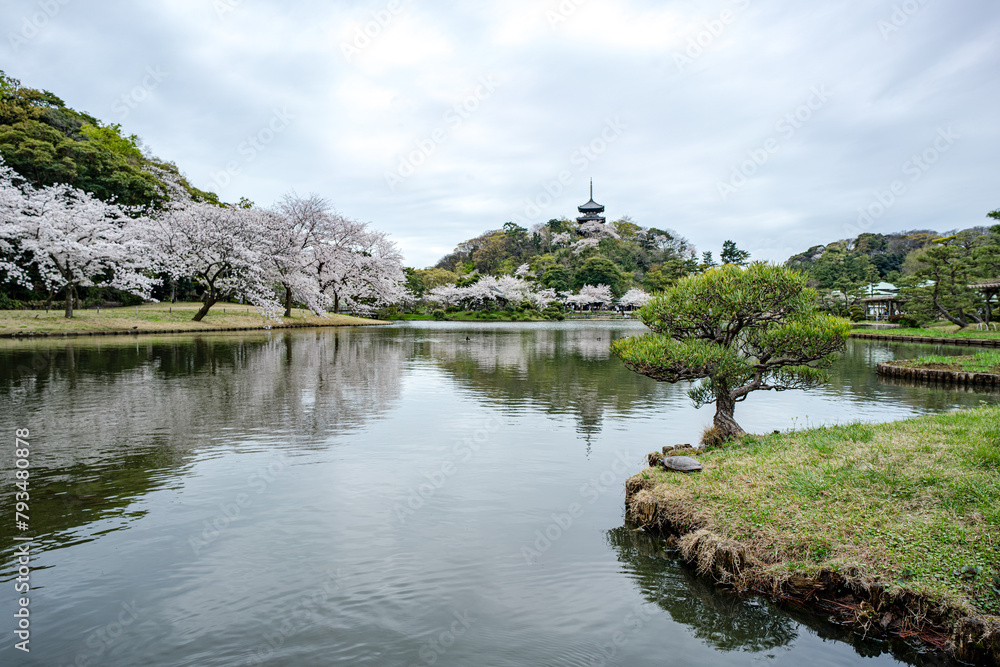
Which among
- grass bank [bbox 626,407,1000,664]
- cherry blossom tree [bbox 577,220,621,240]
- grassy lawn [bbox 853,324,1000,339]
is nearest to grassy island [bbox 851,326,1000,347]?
grassy lawn [bbox 853,324,1000,339]

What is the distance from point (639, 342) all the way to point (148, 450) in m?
8.82

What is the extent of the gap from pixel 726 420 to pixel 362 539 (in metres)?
6.48

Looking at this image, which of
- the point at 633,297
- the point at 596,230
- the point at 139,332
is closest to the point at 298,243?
the point at 139,332

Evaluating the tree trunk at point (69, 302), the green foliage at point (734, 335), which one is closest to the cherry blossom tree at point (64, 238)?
the tree trunk at point (69, 302)

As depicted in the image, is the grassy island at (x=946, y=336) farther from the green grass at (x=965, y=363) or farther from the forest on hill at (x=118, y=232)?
the forest on hill at (x=118, y=232)

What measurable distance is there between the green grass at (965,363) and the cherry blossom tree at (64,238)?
41358 mm

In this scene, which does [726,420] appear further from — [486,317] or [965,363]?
[486,317]

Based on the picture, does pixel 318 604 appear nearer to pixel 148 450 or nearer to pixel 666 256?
pixel 148 450

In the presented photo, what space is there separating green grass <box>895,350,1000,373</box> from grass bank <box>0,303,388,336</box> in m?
39.0

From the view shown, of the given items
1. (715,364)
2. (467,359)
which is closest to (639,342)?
(715,364)

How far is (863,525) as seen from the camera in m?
5.30

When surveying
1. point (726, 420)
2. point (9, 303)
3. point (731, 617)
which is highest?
point (9, 303)

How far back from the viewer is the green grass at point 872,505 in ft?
15.1

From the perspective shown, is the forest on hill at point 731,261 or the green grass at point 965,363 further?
the forest on hill at point 731,261
